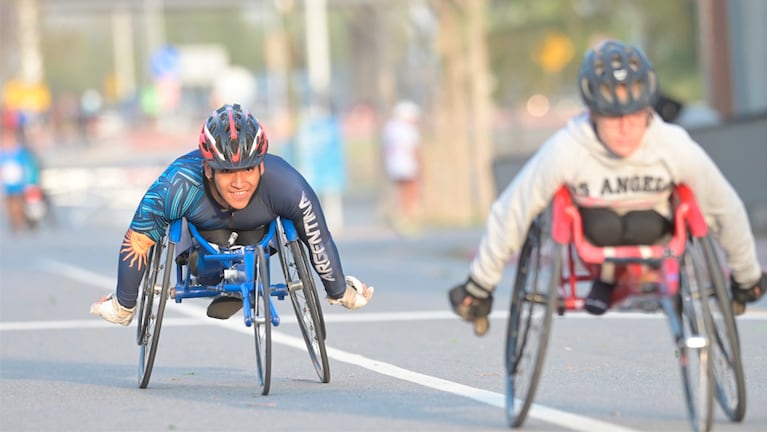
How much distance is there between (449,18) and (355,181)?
63.0 feet

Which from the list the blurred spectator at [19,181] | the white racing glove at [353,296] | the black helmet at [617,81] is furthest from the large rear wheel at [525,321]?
the blurred spectator at [19,181]

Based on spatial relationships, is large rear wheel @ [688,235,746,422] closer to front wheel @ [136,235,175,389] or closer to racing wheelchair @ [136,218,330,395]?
racing wheelchair @ [136,218,330,395]

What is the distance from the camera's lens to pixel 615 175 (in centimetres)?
779

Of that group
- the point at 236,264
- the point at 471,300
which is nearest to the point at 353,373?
the point at 236,264

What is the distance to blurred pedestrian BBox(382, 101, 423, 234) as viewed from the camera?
103 ft

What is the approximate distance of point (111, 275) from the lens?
69.3 feet

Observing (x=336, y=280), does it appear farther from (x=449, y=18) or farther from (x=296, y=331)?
(x=449, y=18)

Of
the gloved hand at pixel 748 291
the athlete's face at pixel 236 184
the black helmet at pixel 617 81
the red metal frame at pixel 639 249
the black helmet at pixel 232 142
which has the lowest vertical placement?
the gloved hand at pixel 748 291

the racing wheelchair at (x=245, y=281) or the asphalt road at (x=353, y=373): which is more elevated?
the racing wheelchair at (x=245, y=281)

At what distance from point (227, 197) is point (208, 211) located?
0.24 metres

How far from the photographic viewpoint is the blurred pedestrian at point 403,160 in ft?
103

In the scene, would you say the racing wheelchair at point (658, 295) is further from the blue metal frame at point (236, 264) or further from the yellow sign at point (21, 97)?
the yellow sign at point (21, 97)

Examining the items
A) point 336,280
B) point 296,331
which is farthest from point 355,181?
point 336,280

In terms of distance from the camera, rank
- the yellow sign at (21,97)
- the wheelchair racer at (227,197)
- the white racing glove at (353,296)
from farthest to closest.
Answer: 1. the yellow sign at (21,97)
2. the white racing glove at (353,296)
3. the wheelchair racer at (227,197)
